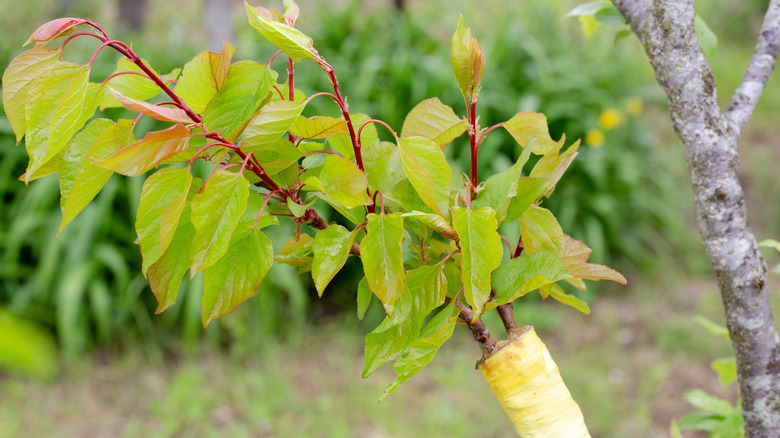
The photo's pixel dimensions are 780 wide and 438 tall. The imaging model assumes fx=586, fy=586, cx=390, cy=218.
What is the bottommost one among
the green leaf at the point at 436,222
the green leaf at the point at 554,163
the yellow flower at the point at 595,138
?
the yellow flower at the point at 595,138

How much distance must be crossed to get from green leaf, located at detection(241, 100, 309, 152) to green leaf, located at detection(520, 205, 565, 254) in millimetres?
271

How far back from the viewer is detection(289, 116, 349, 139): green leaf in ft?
1.85

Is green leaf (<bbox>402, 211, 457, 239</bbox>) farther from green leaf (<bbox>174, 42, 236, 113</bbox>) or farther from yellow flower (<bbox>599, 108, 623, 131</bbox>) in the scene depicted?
yellow flower (<bbox>599, 108, 623, 131</bbox>)

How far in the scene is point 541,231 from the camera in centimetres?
64

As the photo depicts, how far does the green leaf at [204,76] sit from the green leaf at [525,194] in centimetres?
31

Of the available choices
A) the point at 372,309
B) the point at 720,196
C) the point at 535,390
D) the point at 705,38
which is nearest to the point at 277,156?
the point at 535,390

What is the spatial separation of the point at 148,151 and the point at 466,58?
307 mm

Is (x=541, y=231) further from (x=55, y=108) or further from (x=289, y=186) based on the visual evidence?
(x=55, y=108)

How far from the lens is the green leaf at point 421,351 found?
1.83ft

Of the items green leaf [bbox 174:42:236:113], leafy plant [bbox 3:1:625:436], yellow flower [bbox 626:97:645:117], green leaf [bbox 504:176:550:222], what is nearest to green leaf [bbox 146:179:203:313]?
leafy plant [bbox 3:1:625:436]

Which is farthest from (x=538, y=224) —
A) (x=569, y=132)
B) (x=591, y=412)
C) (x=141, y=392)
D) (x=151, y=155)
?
(x=569, y=132)

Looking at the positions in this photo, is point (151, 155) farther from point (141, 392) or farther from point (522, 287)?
point (141, 392)

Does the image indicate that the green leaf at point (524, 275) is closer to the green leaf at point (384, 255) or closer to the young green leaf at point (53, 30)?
the green leaf at point (384, 255)

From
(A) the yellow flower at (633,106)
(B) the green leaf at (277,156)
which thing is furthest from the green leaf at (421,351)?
(A) the yellow flower at (633,106)
